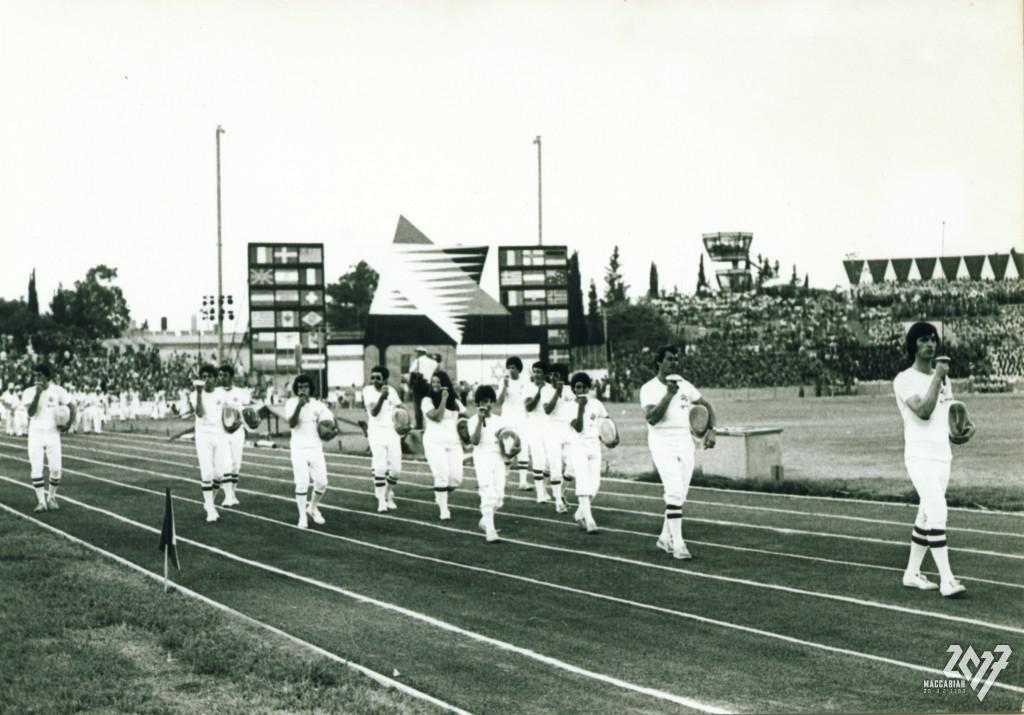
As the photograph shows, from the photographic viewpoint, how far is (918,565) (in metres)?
10.7

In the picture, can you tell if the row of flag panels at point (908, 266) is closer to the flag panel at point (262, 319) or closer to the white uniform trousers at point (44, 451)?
the flag panel at point (262, 319)

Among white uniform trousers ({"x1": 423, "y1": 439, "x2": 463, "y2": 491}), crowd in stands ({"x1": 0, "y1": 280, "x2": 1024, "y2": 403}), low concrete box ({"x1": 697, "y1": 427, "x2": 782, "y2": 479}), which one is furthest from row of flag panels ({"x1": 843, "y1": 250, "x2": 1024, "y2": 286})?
white uniform trousers ({"x1": 423, "y1": 439, "x2": 463, "y2": 491})

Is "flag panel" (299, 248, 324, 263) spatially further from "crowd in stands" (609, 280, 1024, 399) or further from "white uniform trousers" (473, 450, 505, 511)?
"white uniform trousers" (473, 450, 505, 511)

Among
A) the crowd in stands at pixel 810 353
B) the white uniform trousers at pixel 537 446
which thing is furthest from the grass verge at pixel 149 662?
the crowd in stands at pixel 810 353

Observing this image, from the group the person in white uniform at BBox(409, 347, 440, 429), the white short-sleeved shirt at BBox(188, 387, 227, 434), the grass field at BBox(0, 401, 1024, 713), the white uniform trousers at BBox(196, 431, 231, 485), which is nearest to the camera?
the grass field at BBox(0, 401, 1024, 713)

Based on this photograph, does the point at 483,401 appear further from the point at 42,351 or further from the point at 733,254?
the point at 733,254

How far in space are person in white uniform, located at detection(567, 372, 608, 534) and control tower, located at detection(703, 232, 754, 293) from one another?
113m

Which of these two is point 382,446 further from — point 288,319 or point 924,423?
point 288,319

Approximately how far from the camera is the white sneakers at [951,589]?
402 inches

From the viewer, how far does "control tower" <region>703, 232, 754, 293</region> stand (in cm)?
12675

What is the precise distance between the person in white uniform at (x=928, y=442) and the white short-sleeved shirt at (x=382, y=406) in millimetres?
9145

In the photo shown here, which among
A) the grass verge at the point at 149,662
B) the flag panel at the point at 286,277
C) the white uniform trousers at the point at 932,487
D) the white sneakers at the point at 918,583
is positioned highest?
the flag panel at the point at 286,277

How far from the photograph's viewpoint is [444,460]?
1639cm

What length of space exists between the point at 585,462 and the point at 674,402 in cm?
257
